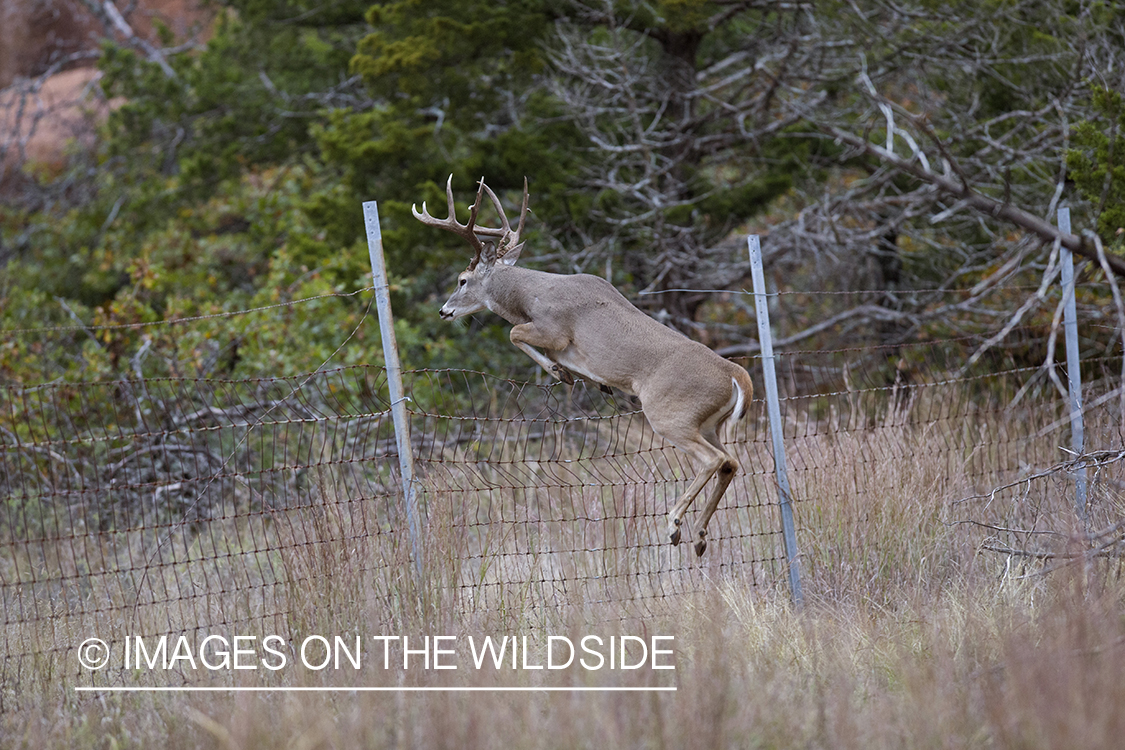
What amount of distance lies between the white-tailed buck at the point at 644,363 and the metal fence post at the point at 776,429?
0.40 m

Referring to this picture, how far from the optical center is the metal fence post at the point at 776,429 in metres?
5.61

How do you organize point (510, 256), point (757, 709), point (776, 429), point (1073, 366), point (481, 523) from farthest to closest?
point (1073, 366), point (510, 256), point (776, 429), point (481, 523), point (757, 709)

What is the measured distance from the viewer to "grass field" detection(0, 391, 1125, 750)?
3359mm

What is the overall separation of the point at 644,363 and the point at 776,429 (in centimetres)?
90

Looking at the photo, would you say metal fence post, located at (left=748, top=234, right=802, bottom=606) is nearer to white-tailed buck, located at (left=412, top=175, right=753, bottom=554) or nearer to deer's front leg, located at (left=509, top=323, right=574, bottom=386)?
white-tailed buck, located at (left=412, top=175, right=753, bottom=554)

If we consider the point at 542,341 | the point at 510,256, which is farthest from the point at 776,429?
the point at 510,256

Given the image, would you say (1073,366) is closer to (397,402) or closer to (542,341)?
(542,341)

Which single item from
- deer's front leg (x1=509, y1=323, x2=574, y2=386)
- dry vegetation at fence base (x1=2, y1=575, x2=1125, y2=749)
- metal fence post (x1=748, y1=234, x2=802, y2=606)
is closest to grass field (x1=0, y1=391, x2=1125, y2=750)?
dry vegetation at fence base (x1=2, y1=575, x2=1125, y2=749)

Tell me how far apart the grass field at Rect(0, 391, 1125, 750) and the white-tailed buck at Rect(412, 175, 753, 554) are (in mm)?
728

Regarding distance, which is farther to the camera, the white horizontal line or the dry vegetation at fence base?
the white horizontal line

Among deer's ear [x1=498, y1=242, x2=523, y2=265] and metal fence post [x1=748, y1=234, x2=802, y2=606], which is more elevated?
deer's ear [x1=498, y1=242, x2=523, y2=265]

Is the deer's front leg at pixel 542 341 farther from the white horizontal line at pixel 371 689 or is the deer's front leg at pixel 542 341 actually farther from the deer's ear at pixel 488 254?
the white horizontal line at pixel 371 689

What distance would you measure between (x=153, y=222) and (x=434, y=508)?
942 centimetres

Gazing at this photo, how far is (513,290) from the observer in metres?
5.79
